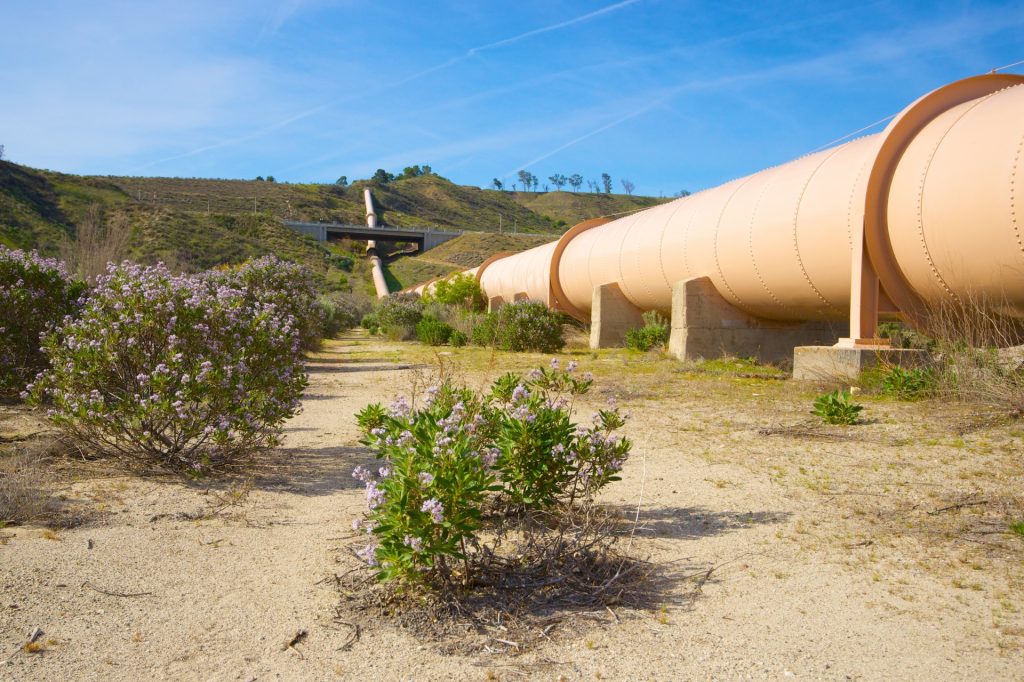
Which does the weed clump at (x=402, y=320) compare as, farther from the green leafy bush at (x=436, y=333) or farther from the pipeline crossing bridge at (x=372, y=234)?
the pipeline crossing bridge at (x=372, y=234)

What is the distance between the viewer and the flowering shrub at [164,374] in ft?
17.0

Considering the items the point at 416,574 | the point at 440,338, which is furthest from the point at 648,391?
the point at 440,338

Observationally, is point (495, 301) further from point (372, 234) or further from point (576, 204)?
point (576, 204)

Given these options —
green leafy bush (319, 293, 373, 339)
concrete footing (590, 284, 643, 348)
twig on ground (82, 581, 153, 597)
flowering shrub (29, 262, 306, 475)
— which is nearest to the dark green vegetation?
green leafy bush (319, 293, 373, 339)

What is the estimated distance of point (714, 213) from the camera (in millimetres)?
13383

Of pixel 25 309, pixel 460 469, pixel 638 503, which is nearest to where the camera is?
pixel 460 469

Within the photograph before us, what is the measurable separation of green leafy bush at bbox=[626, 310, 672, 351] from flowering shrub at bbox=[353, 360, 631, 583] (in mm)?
11582

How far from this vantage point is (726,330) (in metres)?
13.8

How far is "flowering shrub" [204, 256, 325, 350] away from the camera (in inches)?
491

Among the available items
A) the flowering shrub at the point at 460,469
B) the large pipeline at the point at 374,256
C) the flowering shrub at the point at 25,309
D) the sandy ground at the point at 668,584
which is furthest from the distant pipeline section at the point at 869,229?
the large pipeline at the point at 374,256

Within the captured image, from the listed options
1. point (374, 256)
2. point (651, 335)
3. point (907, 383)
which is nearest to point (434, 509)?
point (907, 383)

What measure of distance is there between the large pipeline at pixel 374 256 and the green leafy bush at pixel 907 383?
127 ft

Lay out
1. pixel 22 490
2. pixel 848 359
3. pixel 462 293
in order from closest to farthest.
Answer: pixel 22 490
pixel 848 359
pixel 462 293

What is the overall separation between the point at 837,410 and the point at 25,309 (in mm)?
8515
